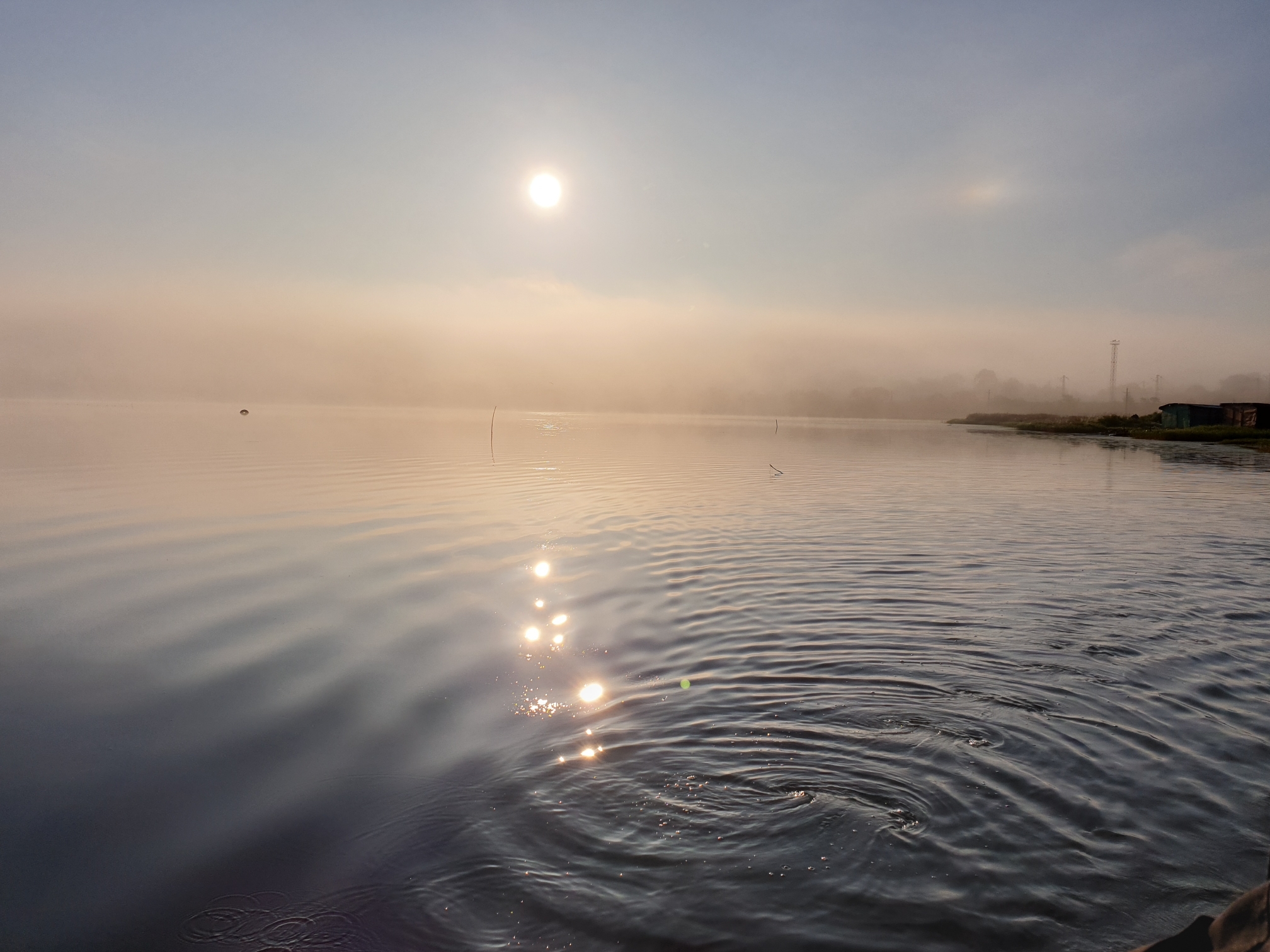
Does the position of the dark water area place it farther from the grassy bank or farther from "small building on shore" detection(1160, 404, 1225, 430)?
"small building on shore" detection(1160, 404, 1225, 430)

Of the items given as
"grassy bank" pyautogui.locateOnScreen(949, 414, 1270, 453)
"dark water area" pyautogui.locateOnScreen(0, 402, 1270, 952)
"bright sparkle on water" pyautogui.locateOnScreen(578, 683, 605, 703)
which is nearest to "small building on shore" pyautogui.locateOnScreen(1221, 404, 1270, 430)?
"grassy bank" pyautogui.locateOnScreen(949, 414, 1270, 453)

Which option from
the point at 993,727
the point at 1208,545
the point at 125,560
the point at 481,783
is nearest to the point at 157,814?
the point at 481,783

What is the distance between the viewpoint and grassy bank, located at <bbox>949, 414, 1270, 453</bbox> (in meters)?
85.6

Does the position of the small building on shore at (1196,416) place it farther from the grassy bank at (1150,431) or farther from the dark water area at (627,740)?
the dark water area at (627,740)

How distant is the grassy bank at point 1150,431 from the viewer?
85.6m

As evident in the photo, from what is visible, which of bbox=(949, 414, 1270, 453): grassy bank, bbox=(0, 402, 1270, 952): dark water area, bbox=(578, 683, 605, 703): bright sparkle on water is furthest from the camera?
bbox=(949, 414, 1270, 453): grassy bank

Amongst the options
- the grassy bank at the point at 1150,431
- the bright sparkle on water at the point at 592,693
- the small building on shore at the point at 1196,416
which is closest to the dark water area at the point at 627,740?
the bright sparkle on water at the point at 592,693

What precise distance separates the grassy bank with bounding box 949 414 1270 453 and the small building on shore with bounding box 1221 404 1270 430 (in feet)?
5.20

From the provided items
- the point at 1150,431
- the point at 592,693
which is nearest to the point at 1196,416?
the point at 1150,431

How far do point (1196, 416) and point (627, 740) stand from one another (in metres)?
131

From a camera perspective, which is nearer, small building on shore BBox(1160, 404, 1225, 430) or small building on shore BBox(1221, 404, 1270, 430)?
small building on shore BBox(1221, 404, 1270, 430)

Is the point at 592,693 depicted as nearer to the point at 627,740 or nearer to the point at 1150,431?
the point at 627,740

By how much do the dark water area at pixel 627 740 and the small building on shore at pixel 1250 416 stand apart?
9589cm

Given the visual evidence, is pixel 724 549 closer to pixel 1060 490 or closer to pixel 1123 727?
pixel 1123 727
